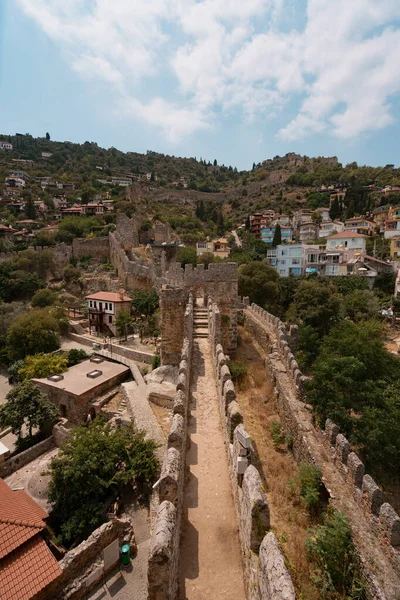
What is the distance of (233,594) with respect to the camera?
393 centimetres

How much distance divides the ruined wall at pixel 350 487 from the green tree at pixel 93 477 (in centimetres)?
548

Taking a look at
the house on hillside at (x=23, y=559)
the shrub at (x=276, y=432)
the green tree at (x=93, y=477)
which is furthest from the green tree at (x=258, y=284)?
the house on hillside at (x=23, y=559)

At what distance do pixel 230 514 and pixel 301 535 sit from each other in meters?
1.92

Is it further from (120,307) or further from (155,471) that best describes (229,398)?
(120,307)

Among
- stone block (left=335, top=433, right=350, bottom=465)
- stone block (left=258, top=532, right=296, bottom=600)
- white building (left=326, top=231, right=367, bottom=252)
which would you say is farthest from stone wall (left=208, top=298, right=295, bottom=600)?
white building (left=326, top=231, right=367, bottom=252)

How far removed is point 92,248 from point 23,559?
39588 mm

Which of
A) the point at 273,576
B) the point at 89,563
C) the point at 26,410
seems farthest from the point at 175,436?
the point at 26,410

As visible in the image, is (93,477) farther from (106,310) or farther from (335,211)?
(335,211)

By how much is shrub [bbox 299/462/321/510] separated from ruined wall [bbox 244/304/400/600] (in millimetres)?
267

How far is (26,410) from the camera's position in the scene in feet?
57.7

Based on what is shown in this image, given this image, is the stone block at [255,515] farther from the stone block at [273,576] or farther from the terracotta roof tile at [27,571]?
the terracotta roof tile at [27,571]

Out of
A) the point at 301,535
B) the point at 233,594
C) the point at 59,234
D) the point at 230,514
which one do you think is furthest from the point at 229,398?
the point at 59,234

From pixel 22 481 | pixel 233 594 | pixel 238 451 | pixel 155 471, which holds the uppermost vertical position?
pixel 238 451

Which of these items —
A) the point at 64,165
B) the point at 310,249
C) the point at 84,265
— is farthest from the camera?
the point at 64,165
